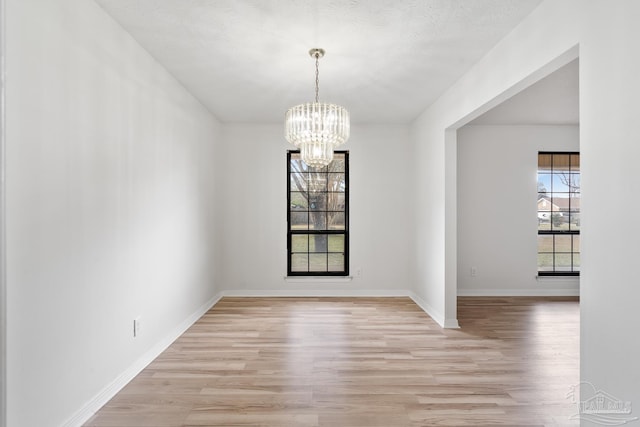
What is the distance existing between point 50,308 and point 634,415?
9.49ft

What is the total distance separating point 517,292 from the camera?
530 cm

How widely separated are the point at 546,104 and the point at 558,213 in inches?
80.4

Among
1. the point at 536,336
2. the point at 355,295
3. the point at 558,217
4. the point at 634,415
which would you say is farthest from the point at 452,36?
the point at 558,217

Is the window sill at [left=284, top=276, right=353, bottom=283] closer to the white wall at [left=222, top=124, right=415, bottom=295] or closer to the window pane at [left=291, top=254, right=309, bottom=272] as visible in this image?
the white wall at [left=222, top=124, right=415, bottom=295]

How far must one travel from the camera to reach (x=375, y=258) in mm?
5258

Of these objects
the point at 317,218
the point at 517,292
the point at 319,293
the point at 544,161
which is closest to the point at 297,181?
the point at 317,218

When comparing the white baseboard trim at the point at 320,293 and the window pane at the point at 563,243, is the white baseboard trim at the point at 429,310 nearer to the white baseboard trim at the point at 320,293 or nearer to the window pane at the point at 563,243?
the white baseboard trim at the point at 320,293

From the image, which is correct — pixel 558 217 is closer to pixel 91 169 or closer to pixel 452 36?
pixel 452 36

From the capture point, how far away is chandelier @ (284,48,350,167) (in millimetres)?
2801

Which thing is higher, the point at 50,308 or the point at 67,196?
the point at 67,196

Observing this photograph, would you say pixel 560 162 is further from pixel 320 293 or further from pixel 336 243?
Result: pixel 320 293

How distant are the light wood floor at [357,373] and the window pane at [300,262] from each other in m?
1.09

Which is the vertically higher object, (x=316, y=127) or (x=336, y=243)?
(x=316, y=127)

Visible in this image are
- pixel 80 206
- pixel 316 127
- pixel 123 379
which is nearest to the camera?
pixel 80 206
